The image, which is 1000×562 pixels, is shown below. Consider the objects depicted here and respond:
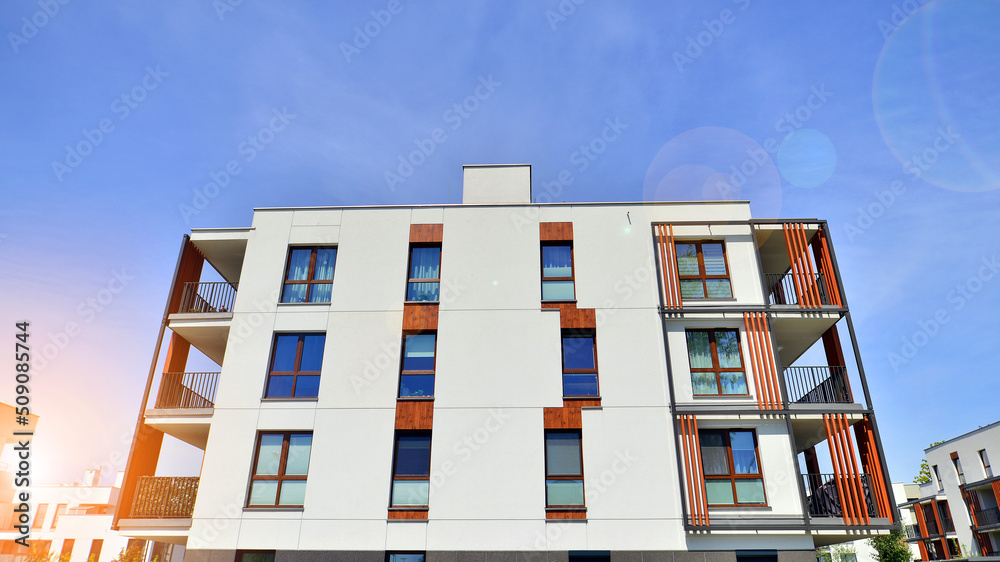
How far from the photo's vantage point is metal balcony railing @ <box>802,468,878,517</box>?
1454cm

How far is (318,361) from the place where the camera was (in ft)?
54.7

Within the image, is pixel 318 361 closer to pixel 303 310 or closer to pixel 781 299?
pixel 303 310

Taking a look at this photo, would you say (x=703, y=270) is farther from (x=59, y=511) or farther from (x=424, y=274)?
(x=59, y=511)

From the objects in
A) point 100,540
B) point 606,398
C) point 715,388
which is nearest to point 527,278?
point 606,398

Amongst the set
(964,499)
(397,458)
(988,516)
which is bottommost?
(397,458)

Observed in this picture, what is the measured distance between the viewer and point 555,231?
1792 cm

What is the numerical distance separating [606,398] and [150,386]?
505 inches

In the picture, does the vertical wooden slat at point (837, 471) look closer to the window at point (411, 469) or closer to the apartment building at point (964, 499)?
the window at point (411, 469)

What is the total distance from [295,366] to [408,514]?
17.4 ft

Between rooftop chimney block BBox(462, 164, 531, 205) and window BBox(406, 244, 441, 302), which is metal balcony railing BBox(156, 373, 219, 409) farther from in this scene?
rooftop chimney block BBox(462, 164, 531, 205)

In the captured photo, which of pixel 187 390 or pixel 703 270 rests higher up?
pixel 703 270

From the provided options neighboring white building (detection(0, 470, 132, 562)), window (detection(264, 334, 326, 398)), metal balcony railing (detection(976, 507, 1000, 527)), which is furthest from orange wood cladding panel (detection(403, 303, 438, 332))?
metal balcony railing (detection(976, 507, 1000, 527))

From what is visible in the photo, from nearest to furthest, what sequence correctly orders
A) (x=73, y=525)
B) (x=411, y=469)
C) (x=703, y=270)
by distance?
(x=411, y=469) < (x=703, y=270) < (x=73, y=525)

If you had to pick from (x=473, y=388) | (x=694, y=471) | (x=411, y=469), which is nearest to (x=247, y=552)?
(x=411, y=469)
